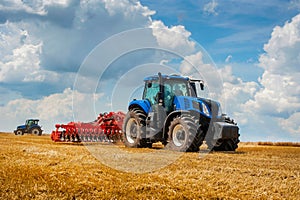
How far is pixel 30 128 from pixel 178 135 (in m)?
24.7

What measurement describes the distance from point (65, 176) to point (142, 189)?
63.6 inches

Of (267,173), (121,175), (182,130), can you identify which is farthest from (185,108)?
(121,175)

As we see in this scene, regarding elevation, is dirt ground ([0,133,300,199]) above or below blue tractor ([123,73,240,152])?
below

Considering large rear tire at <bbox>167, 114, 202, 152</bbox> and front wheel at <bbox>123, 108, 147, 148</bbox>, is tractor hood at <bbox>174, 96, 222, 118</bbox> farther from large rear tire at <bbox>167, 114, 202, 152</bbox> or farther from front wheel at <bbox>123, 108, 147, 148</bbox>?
front wheel at <bbox>123, 108, 147, 148</bbox>

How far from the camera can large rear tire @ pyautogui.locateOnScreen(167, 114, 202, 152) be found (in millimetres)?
11992

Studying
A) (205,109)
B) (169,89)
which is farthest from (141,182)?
(169,89)

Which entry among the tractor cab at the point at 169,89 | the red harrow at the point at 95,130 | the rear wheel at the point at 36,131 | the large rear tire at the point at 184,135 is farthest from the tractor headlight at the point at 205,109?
the rear wheel at the point at 36,131

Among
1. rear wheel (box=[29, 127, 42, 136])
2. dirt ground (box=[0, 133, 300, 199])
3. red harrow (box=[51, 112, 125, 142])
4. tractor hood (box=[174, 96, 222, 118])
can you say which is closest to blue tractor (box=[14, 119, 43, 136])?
rear wheel (box=[29, 127, 42, 136])

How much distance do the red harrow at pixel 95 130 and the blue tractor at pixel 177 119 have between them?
3.15 metres

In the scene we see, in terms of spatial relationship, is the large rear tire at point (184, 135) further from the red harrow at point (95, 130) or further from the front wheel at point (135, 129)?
the red harrow at point (95, 130)

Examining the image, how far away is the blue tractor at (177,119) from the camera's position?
12362 millimetres

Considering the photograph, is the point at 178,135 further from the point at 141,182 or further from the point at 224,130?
the point at 141,182

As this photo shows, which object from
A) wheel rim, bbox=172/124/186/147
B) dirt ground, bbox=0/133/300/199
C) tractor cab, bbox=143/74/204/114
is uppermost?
tractor cab, bbox=143/74/204/114

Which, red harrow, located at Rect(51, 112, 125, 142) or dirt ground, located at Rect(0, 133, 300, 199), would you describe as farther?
red harrow, located at Rect(51, 112, 125, 142)
